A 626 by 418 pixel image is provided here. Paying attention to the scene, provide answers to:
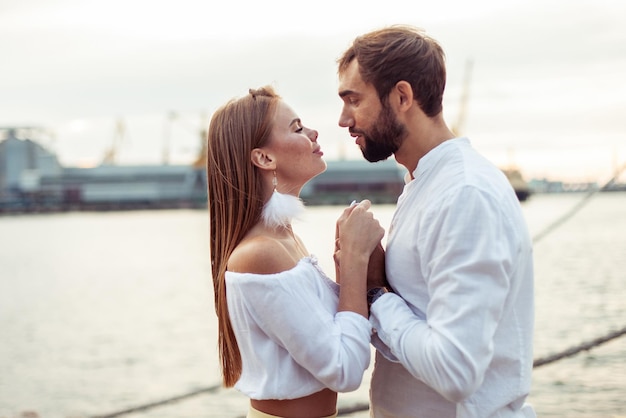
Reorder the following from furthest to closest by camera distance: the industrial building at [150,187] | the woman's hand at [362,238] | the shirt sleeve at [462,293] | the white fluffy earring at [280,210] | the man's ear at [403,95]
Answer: the industrial building at [150,187], the white fluffy earring at [280,210], the woman's hand at [362,238], the man's ear at [403,95], the shirt sleeve at [462,293]

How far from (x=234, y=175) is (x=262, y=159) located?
75mm

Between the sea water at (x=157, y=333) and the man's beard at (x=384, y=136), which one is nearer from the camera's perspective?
the man's beard at (x=384, y=136)

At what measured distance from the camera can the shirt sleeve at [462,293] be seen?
1524 mm

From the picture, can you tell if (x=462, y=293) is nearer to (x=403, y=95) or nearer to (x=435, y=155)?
(x=435, y=155)

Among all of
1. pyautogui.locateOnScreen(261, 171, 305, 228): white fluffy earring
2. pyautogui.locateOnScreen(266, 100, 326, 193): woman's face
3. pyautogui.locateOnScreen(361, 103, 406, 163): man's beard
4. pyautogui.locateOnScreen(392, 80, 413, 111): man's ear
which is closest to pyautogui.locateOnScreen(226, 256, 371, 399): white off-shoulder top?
pyautogui.locateOnScreen(261, 171, 305, 228): white fluffy earring

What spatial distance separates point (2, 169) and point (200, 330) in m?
100

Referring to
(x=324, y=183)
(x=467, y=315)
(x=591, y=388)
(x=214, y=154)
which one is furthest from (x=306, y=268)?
(x=324, y=183)

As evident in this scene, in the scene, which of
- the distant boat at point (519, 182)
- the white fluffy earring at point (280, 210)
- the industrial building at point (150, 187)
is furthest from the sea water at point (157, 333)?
the industrial building at point (150, 187)

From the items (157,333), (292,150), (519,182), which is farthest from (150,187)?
(292,150)

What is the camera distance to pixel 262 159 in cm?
198

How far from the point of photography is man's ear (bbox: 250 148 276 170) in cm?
196

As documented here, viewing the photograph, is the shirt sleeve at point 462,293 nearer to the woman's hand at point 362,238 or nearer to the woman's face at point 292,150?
the woman's hand at point 362,238

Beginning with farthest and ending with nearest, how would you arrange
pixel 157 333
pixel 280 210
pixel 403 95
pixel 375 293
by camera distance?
pixel 157 333 → pixel 280 210 → pixel 375 293 → pixel 403 95

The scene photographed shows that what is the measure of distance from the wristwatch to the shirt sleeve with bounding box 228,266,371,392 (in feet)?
0.20
